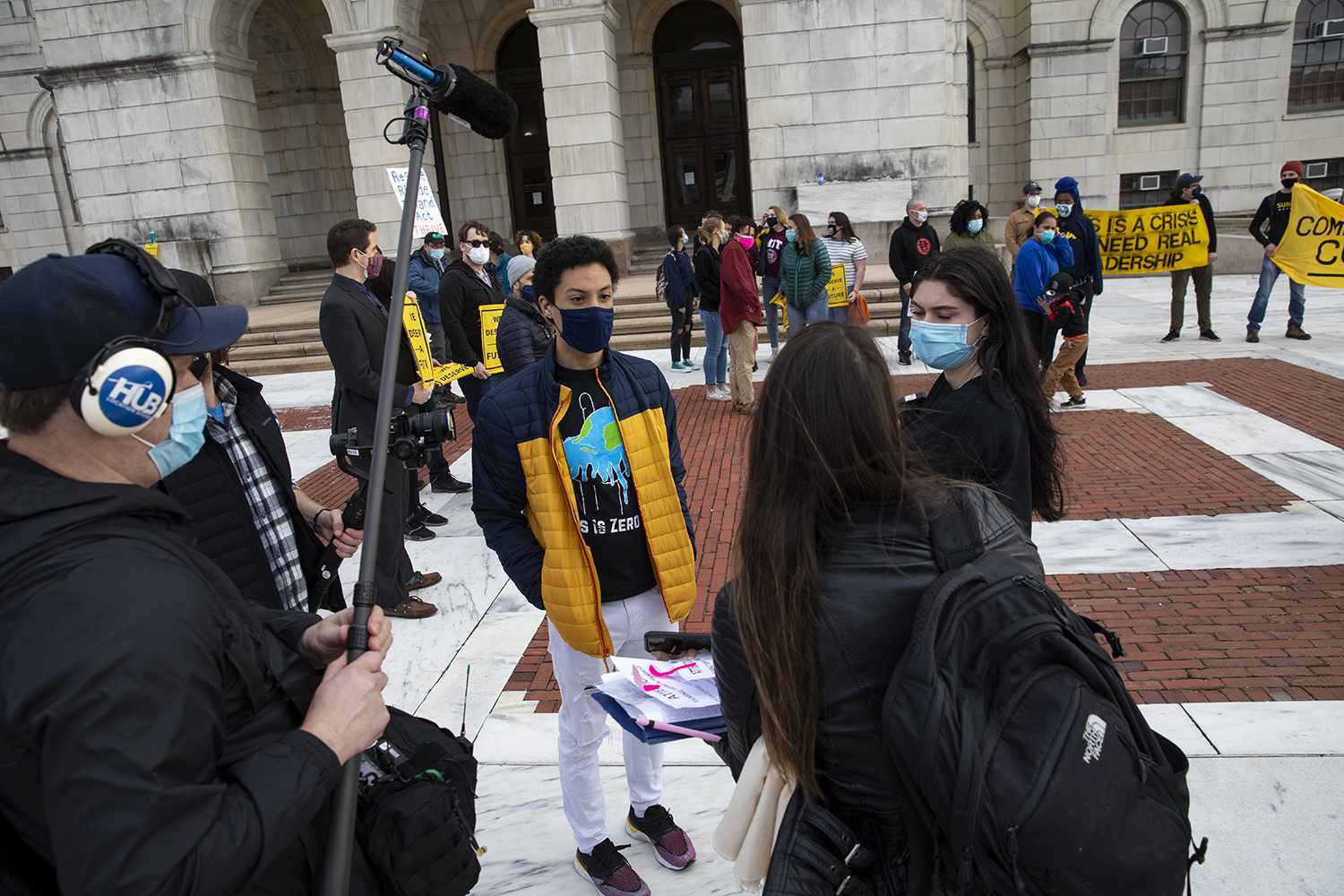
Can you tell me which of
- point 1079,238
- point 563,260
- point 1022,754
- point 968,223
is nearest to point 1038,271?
point 1079,238

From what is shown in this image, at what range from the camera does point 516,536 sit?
281 cm

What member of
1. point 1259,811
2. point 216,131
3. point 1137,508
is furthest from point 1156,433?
point 216,131

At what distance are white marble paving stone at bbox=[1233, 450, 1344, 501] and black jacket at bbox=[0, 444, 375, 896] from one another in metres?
6.63

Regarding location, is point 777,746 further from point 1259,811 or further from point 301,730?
point 1259,811

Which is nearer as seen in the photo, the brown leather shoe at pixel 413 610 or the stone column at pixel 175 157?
the brown leather shoe at pixel 413 610

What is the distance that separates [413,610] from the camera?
5.10 meters

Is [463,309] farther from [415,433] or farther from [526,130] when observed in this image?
[526,130]

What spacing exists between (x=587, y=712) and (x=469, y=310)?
4.94 metres

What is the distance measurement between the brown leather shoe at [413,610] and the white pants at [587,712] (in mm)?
2430

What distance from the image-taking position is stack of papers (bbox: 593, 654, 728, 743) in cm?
191

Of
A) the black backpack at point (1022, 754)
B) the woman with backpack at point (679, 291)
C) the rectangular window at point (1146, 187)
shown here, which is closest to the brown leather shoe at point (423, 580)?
the black backpack at point (1022, 754)

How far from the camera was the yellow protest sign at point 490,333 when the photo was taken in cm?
671

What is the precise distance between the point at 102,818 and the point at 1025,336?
2.89 meters

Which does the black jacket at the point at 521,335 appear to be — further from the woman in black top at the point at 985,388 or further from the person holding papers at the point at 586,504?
the woman in black top at the point at 985,388
